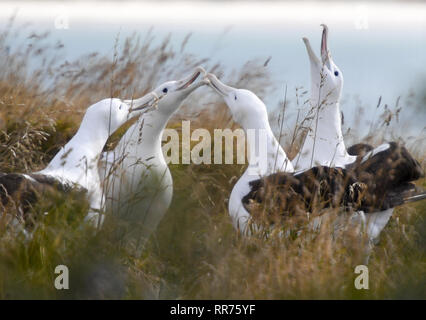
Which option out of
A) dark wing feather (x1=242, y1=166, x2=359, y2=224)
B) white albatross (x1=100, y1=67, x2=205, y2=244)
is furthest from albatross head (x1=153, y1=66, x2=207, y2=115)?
dark wing feather (x1=242, y1=166, x2=359, y2=224)

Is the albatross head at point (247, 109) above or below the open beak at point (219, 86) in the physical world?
below

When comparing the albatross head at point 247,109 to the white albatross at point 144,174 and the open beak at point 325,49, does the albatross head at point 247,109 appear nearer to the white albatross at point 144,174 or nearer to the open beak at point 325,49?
the white albatross at point 144,174

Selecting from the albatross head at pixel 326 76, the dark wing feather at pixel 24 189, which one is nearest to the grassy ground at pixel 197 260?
the dark wing feather at pixel 24 189

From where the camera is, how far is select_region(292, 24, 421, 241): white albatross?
17.4 ft

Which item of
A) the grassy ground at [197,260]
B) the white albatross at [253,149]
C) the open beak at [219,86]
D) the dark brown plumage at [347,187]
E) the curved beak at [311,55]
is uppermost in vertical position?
the curved beak at [311,55]

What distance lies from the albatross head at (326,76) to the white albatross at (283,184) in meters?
0.55

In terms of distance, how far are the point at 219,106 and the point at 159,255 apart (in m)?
2.98

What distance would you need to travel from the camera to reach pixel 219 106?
25.1 ft

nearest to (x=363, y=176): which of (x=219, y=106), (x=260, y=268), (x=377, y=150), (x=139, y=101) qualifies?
(x=377, y=150)

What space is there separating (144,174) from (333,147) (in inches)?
53.4

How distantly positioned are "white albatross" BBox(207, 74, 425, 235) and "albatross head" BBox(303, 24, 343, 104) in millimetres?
552

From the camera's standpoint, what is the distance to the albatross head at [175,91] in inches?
230

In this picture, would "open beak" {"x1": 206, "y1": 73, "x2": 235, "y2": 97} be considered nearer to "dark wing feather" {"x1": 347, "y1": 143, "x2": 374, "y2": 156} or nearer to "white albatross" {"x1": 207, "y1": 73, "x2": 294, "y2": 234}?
"white albatross" {"x1": 207, "y1": 73, "x2": 294, "y2": 234}

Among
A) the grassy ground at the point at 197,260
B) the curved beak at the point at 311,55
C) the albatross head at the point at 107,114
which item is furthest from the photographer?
the curved beak at the point at 311,55
